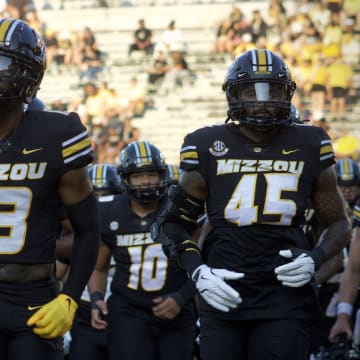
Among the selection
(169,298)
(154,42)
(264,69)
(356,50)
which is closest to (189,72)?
(154,42)

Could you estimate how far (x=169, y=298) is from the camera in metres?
5.47

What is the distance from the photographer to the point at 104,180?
8000 mm

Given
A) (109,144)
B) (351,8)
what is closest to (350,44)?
(351,8)

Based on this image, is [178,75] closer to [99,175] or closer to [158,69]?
[158,69]

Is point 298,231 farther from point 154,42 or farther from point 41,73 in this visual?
point 154,42

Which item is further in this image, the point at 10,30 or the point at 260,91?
the point at 260,91

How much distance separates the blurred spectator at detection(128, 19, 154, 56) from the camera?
1775 centimetres

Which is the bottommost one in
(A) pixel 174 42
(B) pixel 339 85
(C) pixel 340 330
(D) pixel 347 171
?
(C) pixel 340 330

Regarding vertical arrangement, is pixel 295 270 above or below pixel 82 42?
below

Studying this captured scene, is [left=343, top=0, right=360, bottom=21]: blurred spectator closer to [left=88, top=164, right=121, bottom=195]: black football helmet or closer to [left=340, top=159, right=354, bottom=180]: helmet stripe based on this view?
[left=340, top=159, right=354, bottom=180]: helmet stripe

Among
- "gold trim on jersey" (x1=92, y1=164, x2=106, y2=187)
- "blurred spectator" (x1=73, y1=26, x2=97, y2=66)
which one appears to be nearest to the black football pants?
"gold trim on jersey" (x1=92, y1=164, x2=106, y2=187)

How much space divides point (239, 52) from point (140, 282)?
11727 millimetres

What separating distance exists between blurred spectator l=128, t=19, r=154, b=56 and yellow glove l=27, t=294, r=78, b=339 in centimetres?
1479

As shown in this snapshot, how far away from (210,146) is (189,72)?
13.5 m
